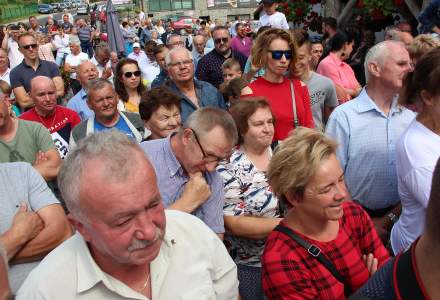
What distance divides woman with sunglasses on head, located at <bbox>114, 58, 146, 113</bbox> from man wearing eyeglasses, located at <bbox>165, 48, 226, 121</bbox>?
79cm

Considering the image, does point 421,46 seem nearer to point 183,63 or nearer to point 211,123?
point 183,63

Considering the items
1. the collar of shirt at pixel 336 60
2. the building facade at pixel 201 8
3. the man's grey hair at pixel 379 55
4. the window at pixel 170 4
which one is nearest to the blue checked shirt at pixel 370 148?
the man's grey hair at pixel 379 55

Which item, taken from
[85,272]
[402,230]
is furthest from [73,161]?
[402,230]

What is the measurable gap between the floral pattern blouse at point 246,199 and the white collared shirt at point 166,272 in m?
0.86

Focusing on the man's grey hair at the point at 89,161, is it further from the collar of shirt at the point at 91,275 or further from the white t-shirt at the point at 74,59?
the white t-shirt at the point at 74,59

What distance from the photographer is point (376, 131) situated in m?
3.05

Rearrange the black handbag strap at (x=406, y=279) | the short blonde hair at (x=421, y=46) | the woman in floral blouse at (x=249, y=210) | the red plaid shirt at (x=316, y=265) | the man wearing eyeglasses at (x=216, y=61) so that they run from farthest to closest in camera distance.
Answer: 1. the man wearing eyeglasses at (x=216, y=61)
2. the short blonde hair at (x=421, y=46)
3. the woman in floral blouse at (x=249, y=210)
4. the red plaid shirt at (x=316, y=265)
5. the black handbag strap at (x=406, y=279)

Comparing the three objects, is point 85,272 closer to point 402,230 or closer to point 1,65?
point 402,230

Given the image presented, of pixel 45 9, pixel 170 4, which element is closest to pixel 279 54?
pixel 170 4

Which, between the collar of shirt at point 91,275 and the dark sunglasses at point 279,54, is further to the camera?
the dark sunglasses at point 279,54

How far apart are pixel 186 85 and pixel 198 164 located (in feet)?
7.10

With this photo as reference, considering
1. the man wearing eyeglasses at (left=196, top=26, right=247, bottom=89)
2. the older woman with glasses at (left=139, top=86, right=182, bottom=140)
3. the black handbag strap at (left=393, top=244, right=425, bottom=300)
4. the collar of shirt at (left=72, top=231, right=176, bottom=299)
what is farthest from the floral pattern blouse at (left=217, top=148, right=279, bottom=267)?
the man wearing eyeglasses at (left=196, top=26, right=247, bottom=89)

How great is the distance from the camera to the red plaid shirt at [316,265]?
206 cm

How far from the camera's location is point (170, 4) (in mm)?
46906
